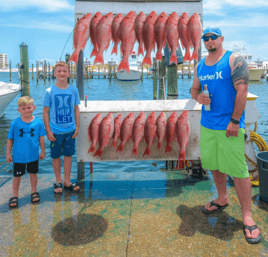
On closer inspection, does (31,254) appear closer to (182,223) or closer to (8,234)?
(8,234)

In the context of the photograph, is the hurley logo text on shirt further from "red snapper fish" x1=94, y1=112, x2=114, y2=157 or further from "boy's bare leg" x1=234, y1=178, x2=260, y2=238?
"red snapper fish" x1=94, y1=112, x2=114, y2=157

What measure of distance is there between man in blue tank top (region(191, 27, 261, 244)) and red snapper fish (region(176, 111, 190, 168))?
2.54 ft

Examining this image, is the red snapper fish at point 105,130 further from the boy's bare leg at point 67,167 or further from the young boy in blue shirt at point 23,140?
the young boy in blue shirt at point 23,140

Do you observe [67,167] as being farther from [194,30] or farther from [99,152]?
[194,30]

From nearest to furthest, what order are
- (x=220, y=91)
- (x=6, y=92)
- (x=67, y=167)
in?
(x=220, y=91), (x=67, y=167), (x=6, y=92)

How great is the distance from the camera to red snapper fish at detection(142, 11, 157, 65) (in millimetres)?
3371

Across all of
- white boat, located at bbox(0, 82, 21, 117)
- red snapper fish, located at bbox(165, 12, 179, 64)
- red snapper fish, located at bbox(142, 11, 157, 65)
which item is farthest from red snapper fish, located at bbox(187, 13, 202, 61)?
white boat, located at bbox(0, 82, 21, 117)

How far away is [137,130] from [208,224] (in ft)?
4.90

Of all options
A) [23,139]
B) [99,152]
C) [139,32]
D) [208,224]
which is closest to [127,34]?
[139,32]

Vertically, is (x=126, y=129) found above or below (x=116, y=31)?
below

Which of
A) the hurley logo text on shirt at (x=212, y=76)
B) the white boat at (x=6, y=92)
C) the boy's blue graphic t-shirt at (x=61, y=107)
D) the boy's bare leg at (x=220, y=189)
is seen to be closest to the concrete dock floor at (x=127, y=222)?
the boy's bare leg at (x=220, y=189)

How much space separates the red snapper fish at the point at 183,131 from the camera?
12.2ft

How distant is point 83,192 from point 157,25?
2.48 m

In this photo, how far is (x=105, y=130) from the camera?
3.70m
